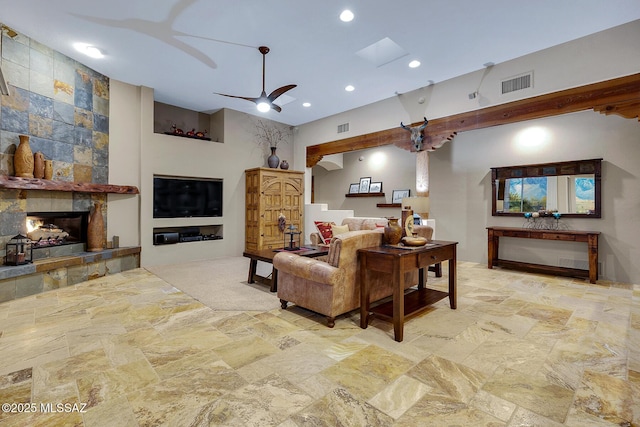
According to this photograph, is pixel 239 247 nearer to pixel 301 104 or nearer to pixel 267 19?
pixel 301 104

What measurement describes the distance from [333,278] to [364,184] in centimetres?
616

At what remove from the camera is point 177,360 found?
2.34m

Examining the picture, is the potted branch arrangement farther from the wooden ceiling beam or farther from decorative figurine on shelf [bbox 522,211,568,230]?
decorative figurine on shelf [bbox 522,211,568,230]

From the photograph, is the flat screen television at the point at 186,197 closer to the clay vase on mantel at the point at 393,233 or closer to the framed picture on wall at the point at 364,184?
the framed picture on wall at the point at 364,184

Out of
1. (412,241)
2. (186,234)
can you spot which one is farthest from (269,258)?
(186,234)

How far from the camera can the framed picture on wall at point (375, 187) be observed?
835cm

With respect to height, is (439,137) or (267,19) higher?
(267,19)

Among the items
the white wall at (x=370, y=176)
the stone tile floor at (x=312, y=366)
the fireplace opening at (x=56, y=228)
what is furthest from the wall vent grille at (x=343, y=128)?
the fireplace opening at (x=56, y=228)

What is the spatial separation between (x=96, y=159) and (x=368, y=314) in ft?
17.1

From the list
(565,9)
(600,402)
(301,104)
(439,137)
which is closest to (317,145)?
(301,104)

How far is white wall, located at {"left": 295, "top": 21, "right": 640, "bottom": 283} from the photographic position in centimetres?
427

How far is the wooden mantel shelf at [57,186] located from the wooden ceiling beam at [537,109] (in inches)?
192

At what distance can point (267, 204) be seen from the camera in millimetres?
7207

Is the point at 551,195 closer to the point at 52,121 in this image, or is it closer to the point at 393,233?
the point at 393,233
